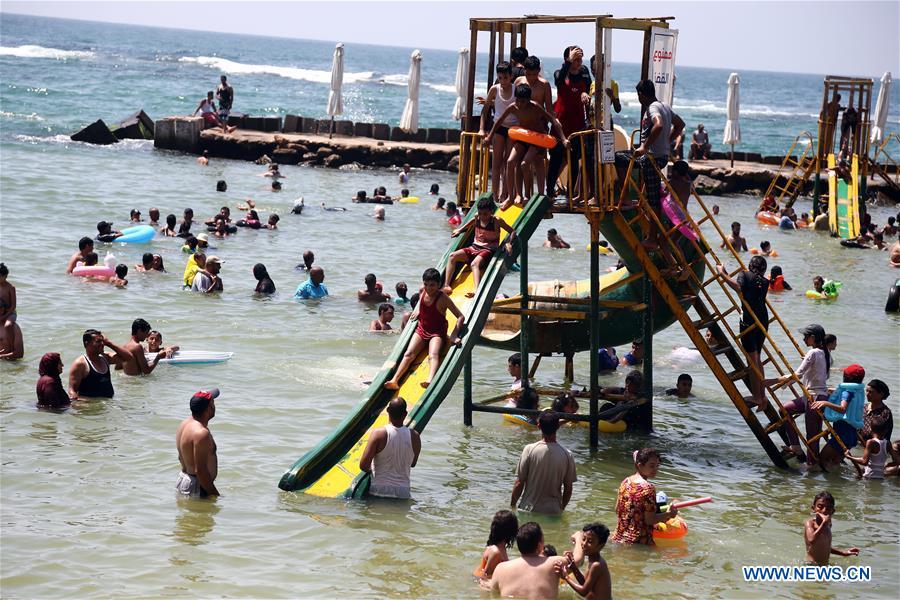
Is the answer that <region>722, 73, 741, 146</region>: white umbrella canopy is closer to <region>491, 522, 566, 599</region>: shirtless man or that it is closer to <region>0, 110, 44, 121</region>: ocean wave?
<region>0, 110, 44, 121</region>: ocean wave

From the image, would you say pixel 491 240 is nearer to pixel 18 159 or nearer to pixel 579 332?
pixel 579 332

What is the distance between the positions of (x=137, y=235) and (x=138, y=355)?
10710 mm

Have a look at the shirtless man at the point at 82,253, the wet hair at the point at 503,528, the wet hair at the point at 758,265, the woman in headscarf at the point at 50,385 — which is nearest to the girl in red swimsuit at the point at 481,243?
the wet hair at the point at 758,265

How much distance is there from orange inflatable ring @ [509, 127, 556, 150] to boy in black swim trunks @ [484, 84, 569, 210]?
82 mm

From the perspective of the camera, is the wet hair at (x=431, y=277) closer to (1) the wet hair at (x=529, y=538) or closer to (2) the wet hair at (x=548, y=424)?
(2) the wet hair at (x=548, y=424)

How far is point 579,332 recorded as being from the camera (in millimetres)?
16141

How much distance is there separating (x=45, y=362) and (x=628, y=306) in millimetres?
7594

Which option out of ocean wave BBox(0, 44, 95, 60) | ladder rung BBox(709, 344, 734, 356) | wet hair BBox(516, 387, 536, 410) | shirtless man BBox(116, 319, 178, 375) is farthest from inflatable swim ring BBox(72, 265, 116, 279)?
ocean wave BBox(0, 44, 95, 60)

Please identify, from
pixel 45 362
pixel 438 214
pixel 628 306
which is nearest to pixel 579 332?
pixel 628 306

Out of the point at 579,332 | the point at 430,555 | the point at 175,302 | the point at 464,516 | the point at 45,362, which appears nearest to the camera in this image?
the point at 430,555

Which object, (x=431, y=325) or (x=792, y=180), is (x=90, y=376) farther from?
(x=792, y=180)

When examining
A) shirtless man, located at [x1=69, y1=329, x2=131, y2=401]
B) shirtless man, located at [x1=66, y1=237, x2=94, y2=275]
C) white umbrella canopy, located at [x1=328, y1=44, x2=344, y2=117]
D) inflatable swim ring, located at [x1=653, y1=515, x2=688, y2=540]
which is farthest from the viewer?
white umbrella canopy, located at [x1=328, y1=44, x2=344, y2=117]

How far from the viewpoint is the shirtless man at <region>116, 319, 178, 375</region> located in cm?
1667

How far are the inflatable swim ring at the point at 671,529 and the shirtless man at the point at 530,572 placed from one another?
8.08 ft
